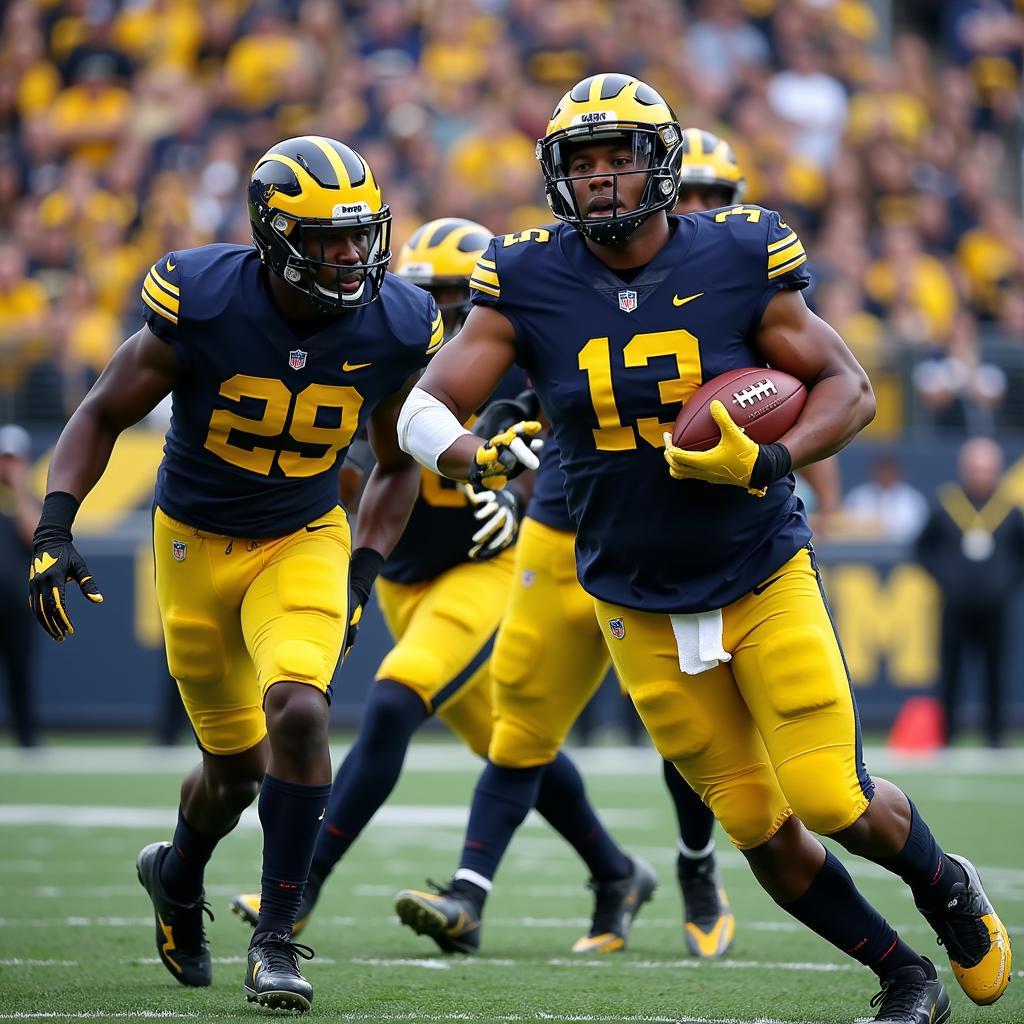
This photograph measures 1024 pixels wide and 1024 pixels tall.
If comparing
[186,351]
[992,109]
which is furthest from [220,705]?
[992,109]

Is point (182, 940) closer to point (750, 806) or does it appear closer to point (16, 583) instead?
point (750, 806)

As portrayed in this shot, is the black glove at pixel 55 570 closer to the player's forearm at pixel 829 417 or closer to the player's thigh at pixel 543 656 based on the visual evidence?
the player's thigh at pixel 543 656

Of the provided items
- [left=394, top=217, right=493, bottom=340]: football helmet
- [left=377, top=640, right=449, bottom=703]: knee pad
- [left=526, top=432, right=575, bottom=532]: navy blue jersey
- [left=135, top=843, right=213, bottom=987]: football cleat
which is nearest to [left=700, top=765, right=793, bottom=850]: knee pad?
[left=526, top=432, right=575, bottom=532]: navy blue jersey

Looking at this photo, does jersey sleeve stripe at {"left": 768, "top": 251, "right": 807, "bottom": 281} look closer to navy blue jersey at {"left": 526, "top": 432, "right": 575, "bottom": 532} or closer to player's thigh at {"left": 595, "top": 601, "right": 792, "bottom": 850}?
player's thigh at {"left": 595, "top": 601, "right": 792, "bottom": 850}

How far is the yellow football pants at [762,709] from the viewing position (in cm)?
383

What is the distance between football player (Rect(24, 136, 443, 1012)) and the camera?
4.20 m

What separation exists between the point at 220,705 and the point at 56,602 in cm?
55

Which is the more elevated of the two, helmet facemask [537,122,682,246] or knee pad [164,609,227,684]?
helmet facemask [537,122,682,246]

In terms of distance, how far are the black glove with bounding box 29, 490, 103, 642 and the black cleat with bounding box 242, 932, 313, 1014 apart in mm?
838

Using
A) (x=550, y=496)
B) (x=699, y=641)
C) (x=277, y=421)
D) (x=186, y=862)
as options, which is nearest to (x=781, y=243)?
(x=699, y=641)

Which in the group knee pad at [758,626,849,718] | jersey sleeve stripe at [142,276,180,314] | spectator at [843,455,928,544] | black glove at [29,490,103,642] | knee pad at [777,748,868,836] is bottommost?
spectator at [843,455,928,544]

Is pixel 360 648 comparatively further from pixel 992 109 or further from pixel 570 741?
pixel 992 109

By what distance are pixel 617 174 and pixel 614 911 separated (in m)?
2.34

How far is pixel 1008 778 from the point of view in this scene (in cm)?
998
